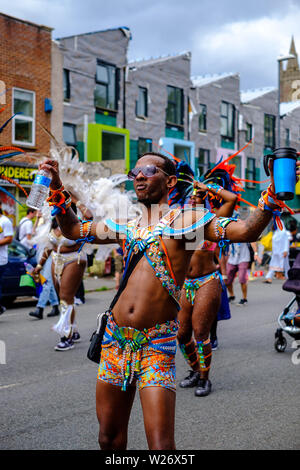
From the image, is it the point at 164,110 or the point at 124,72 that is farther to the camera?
the point at 164,110

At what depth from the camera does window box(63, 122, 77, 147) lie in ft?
74.9

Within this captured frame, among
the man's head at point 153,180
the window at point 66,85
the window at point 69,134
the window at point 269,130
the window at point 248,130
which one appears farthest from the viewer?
the window at point 269,130

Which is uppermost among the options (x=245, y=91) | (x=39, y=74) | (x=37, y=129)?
(x=245, y=91)

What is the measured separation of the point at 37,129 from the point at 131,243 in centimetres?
1780

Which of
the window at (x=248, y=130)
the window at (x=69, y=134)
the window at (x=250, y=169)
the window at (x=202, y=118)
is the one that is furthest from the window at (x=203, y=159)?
the window at (x=69, y=134)

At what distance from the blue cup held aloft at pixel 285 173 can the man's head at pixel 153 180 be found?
2.44ft

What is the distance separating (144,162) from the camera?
339 centimetres

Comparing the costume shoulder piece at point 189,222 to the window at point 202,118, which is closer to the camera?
the costume shoulder piece at point 189,222

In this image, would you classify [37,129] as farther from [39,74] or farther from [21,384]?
[21,384]

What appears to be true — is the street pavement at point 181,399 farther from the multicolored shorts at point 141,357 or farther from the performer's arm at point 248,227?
the performer's arm at point 248,227

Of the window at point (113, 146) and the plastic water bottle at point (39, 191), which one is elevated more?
the window at point (113, 146)

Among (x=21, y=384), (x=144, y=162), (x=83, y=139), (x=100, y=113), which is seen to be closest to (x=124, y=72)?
(x=100, y=113)

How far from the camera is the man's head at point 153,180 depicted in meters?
3.33

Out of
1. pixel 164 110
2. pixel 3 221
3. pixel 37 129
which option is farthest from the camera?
pixel 164 110
